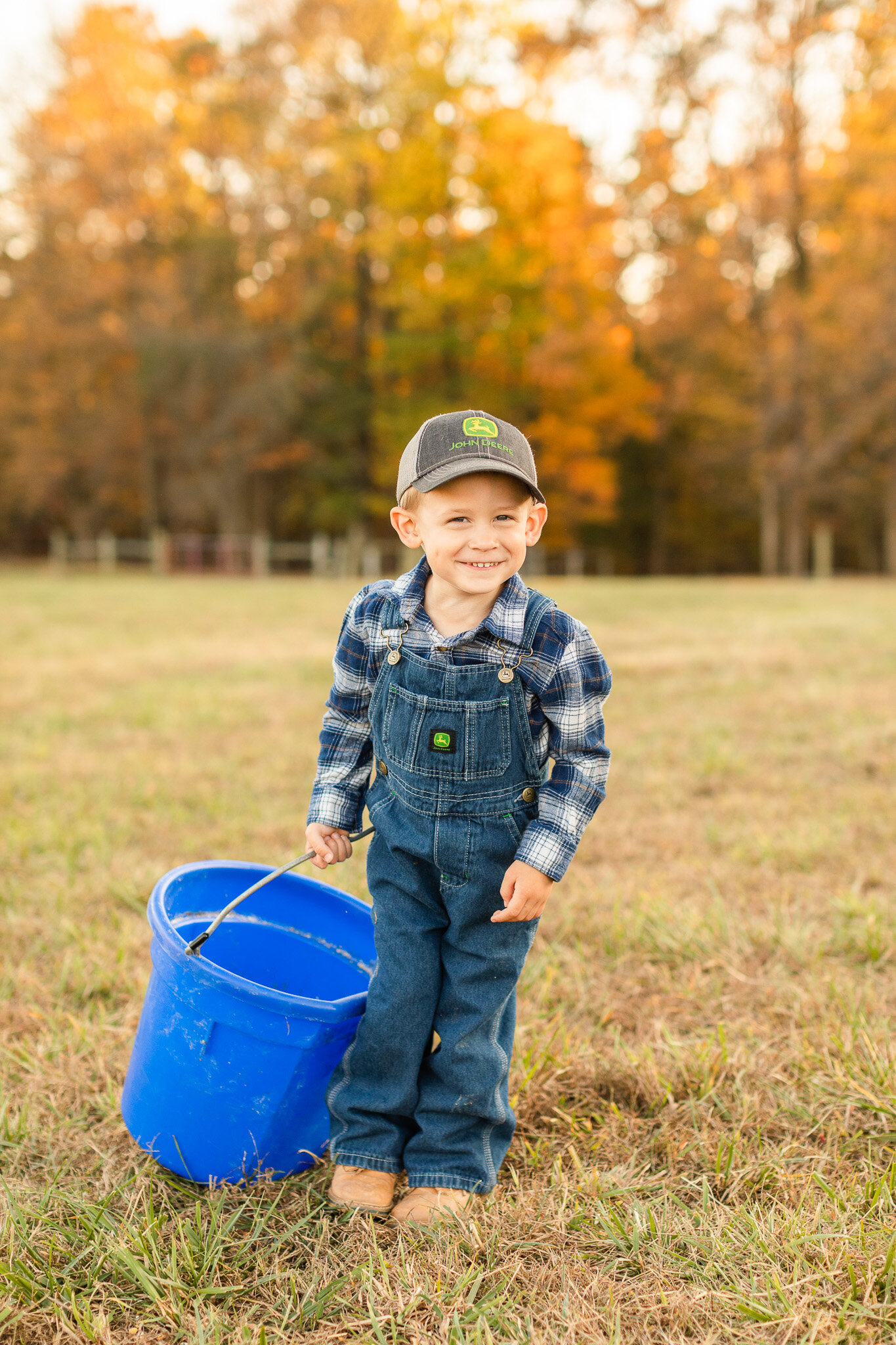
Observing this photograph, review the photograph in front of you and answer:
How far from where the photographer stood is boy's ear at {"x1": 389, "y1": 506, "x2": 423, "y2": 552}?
200cm

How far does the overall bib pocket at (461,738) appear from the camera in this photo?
6.14 ft

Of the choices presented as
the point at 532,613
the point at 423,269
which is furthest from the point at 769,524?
the point at 532,613

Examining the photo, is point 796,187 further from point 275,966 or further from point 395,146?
point 275,966

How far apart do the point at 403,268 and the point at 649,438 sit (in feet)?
29.6

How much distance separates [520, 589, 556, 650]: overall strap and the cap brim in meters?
0.20

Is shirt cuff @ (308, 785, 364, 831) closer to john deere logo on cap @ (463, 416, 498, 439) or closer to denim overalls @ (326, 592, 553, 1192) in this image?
denim overalls @ (326, 592, 553, 1192)

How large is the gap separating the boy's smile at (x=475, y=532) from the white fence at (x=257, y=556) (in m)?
22.0

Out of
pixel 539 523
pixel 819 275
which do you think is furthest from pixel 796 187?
pixel 539 523

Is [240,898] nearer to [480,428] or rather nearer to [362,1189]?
[362,1189]

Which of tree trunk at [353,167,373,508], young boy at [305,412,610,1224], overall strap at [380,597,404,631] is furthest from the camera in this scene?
tree trunk at [353,167,373,508]

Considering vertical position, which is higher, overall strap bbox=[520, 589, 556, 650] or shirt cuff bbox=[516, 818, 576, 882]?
overall strap bbox=[520, 589, 556, 650]

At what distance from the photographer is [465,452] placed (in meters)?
1.83

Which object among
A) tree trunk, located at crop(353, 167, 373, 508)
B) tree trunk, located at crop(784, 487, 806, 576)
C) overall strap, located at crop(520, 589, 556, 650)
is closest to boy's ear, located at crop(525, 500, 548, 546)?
overall strap, located at crop(520, 589, 556, 650)

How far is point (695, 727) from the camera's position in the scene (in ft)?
18.7
